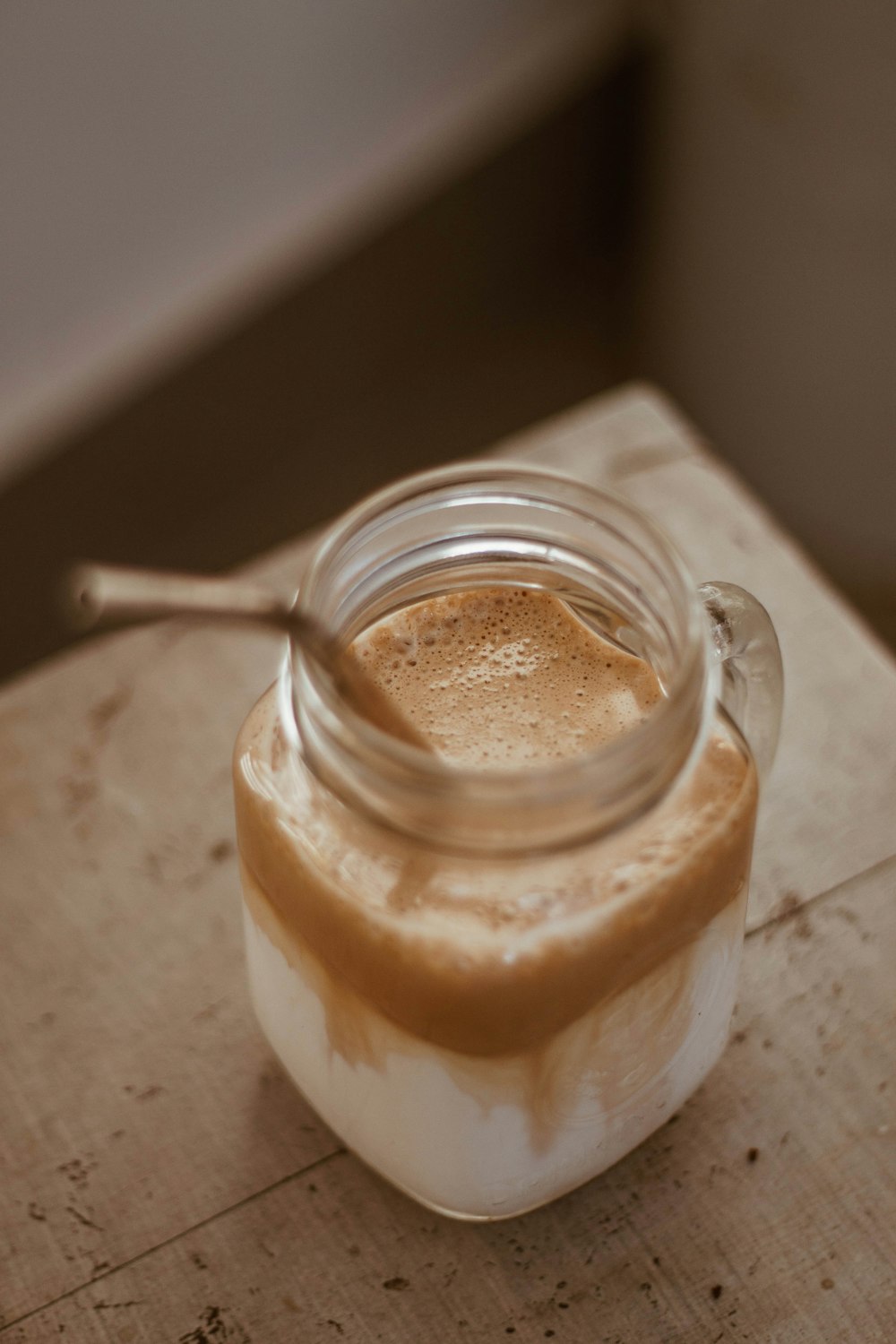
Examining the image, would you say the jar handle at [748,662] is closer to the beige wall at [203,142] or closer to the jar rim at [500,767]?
the jar rim at [500,767]

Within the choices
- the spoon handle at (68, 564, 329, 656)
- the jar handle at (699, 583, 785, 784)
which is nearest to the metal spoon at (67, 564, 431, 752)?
the spoon handle at (68, 564, 329, 656)

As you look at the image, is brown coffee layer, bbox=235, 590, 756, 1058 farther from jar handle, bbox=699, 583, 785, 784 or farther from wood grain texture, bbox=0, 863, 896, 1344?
wood grain texture, bbox=0, 863, 896, 1344

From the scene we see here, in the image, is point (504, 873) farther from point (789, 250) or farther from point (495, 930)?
point (789, 250)

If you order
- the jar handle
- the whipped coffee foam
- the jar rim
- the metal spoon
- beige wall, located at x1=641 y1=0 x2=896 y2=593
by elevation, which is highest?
the metal spoon

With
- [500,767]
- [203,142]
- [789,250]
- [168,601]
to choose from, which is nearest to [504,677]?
[500,767]

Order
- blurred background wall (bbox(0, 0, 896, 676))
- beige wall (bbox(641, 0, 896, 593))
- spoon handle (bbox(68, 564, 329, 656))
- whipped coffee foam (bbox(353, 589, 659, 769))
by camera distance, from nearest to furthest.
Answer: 1. spoon handle (bbox(68, 564, 329, 656))
2. whipped coffee foam (bbox(353, 589, 659, 769))
3. beige wall (bbox(641, 0, 896, 593))
4. blurred background wall (bbox(0, 0, 896, 676))

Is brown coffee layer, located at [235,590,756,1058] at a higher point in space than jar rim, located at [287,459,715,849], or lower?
lower

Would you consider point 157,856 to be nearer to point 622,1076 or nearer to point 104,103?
point 622,1076
